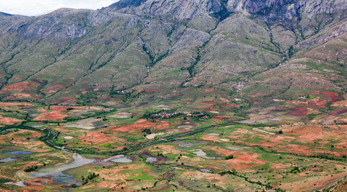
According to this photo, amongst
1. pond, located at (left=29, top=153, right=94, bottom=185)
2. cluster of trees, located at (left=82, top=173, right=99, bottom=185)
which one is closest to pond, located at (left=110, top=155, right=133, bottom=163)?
pond, located at (left=29, top=153, right=94, bottom=185)

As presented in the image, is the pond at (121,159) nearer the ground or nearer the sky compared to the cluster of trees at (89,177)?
nearer the ground

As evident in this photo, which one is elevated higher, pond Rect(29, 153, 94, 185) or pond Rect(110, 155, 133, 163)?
pond Rect(29, 153, 94, 185)

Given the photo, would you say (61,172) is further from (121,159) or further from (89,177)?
(121,159)

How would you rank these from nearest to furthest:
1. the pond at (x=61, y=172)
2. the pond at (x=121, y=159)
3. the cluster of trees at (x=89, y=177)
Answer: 1. the cluster of trees at (x=89, y=177)
2. the pond at (x=61, y=172)
3. the pond at (x=121, y=159)

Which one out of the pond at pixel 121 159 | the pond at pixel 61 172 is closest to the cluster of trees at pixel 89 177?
the pond at pixel 61 172

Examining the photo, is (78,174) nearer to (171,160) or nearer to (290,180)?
(171,160)

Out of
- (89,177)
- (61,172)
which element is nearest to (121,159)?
(89,177)

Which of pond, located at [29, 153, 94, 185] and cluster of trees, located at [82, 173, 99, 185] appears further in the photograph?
pond, located at [29, 153, 94, 185]

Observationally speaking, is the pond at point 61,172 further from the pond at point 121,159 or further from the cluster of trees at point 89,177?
the pond at point 121,159

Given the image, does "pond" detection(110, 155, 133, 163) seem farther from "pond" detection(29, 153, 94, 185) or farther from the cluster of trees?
the cluster of trees

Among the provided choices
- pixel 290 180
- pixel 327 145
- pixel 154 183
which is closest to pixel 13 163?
pixel 154 183

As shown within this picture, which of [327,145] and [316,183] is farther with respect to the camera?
[327,145]
